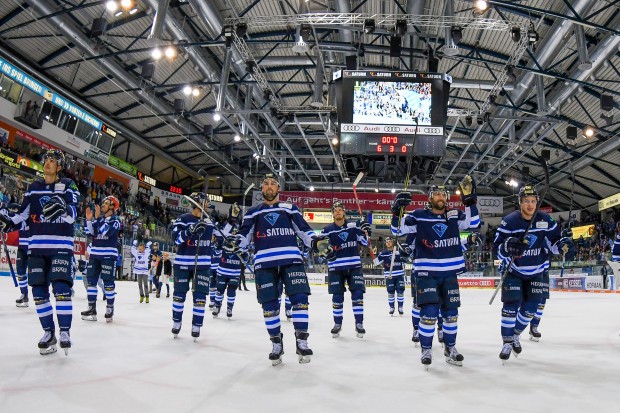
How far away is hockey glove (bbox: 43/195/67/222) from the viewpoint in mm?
4742

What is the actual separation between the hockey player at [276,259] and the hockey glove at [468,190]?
65.6 inches

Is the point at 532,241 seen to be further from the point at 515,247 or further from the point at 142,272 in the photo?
the point at 142,272

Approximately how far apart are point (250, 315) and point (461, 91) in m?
16.8

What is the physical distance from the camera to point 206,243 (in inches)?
278

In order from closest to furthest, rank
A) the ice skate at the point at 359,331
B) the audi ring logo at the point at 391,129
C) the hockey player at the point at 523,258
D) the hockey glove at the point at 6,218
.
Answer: the hockey glove at the point at 6,218 < the hockey player at the point at 523,258 < the ice skate at the point at 359,331 < the audi ring logo at the point at 391,129

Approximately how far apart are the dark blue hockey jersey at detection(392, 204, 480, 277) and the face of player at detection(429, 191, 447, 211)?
72 mm

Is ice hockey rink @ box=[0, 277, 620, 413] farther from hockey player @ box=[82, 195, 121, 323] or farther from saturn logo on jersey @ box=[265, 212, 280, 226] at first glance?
saturn logo on jersey @ box=[265, 212, 280, 226]

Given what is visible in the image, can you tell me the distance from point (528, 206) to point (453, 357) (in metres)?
1.93

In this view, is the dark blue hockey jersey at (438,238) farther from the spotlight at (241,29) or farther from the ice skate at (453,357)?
the spotlight at (241,29)

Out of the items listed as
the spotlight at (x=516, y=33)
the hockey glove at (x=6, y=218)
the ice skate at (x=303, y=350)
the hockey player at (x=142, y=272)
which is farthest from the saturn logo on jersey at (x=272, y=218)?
the spotlight at (x=516, y=33)

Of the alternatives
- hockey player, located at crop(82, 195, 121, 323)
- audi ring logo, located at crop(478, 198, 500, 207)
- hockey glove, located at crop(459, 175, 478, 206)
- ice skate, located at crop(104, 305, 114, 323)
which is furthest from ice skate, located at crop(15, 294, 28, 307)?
audi ring logo, located at crop(478, 198, 500, 207)

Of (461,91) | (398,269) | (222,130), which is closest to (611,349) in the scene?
(398,269)

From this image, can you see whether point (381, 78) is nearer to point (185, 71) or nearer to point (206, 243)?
point (206, 243)

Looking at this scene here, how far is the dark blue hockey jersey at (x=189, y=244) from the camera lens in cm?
688
